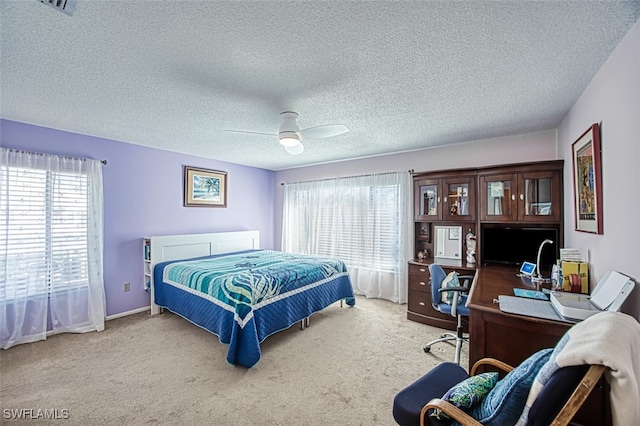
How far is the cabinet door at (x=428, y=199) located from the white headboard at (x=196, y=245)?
10.4 ft

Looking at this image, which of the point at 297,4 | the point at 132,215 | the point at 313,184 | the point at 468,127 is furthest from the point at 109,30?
the point at 313,184

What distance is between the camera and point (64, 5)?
1.28 metres

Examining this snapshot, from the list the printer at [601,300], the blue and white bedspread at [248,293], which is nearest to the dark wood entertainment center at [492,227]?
the printer at [601,300]

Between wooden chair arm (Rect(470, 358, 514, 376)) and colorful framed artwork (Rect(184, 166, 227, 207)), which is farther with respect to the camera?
colorful framed artwork (Rect(184, 166, 227, 207))

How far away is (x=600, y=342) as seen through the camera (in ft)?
2.99

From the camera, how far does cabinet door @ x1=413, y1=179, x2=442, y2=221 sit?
12.1ft

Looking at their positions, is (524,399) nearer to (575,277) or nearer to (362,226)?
(575,277)

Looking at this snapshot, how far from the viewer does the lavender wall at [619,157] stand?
1.38 metres

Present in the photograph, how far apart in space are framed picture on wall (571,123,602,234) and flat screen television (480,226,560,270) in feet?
2.58

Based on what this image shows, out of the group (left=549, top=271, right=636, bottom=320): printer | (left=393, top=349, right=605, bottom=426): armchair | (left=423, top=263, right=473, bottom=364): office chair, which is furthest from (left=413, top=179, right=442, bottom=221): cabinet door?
(left=393, top=349, right=605, bottom=426): armchair

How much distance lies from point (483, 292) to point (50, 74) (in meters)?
3.63

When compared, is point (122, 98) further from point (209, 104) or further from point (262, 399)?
point (262, 399)

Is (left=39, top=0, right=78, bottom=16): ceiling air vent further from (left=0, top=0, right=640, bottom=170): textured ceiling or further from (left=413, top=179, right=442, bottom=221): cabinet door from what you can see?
(left=413, top=179, right=442, bottom=221): cabinet door

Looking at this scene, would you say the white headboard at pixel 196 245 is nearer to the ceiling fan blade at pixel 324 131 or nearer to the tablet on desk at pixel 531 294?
the ceiling fan blade at pixel 324 131
